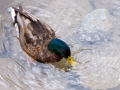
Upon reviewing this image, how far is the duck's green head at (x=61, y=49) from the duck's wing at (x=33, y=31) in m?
0.21

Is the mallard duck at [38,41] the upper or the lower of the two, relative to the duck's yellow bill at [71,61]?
upper

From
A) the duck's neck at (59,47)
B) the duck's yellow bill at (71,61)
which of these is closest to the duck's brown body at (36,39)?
the duck's neck at (59,47)

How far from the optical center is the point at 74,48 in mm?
6238

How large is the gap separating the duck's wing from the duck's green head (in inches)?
8.3

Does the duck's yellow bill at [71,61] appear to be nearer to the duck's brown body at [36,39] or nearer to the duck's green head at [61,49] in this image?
the duck's green head at [61,49]

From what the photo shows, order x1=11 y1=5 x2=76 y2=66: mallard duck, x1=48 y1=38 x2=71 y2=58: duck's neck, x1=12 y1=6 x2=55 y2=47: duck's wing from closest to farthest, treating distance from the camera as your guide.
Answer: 1. x1=48 y1=38 x2=71 y2=58: duck's neck
2. x1=11 y1=5 x2=76 y2=66: mallard duck
3. x1=12 y1=6 x2=55 y2=47: duck's wing

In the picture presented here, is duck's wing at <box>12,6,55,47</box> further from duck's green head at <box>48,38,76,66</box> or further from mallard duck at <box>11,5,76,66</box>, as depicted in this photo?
duck's green head at <box>48,38,76,66</box>

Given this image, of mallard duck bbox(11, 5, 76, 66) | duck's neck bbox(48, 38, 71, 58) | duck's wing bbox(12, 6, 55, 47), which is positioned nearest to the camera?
duck's neck bbox(48, 38, 71, 58)

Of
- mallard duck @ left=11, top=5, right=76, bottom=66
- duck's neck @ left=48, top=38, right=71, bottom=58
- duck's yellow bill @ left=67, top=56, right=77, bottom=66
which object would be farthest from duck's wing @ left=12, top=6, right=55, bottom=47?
duck's yellow bill @ left=67, top=56, right=77, bottom=66

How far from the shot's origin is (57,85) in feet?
18.3

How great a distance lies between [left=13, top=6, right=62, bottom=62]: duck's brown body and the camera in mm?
6039

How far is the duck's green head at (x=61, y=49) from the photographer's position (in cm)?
556

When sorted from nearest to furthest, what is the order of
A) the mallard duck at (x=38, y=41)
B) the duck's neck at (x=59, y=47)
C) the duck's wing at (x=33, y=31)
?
the duck's neck at (x=59, y=47)
the mallard duck at (x=38, y=41)
the duck's wing at (x=33, y=31)

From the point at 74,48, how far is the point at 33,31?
79cm
